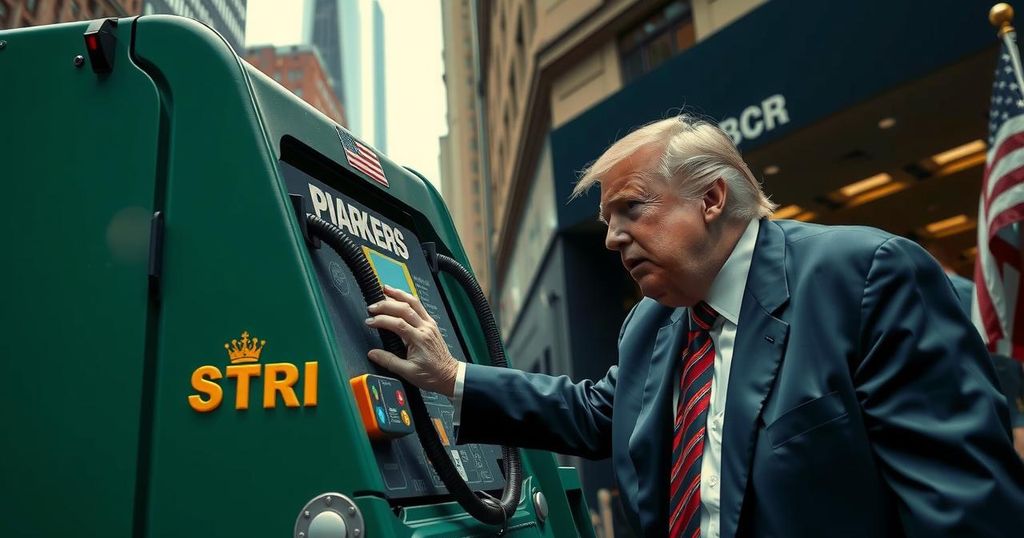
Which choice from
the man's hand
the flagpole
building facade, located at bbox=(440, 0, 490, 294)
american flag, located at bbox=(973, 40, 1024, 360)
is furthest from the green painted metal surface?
building facade, located at bbox=(440, 0, 490, 294)

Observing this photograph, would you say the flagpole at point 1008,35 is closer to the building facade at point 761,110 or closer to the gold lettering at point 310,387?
the building facade at point 761,110

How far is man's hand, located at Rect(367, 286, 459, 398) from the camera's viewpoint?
A: 1687mm

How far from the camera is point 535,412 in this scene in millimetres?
1968

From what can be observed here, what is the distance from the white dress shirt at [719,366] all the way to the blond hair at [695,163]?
0.06 metres

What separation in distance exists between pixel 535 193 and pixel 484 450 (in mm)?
14408

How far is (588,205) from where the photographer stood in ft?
39.7

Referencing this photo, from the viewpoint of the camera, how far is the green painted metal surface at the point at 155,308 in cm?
133

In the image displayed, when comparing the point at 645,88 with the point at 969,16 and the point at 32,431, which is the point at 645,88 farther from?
the point at 32,431

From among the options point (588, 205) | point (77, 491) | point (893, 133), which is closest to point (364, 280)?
point (77, 491)

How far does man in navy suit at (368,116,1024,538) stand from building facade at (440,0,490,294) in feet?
118

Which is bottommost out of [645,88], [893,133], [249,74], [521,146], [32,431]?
[32,431]

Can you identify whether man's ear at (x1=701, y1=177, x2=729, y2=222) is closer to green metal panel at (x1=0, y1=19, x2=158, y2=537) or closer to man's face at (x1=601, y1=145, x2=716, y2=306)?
man's face at (x1=601, y1=145, x2=716, y2=306)

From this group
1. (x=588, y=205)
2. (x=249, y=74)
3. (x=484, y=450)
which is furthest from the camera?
(x=588, y=205)

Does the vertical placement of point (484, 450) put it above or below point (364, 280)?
below
